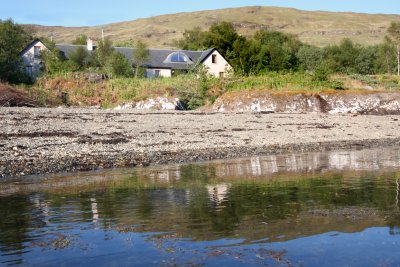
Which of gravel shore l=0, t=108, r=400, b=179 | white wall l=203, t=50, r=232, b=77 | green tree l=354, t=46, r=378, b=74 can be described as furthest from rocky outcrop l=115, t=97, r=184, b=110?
green tree l=354, t=46, r=378, b=74

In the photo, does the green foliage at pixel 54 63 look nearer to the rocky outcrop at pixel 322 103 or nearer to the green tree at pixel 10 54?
the green tree at pixel 10 54

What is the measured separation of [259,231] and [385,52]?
3027 inches

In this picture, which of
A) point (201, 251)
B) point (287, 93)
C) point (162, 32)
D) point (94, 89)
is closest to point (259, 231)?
point (201, 251)

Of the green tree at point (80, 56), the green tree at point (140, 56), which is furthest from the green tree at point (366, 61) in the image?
the green tree at point (80, 56)

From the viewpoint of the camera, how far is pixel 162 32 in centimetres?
18312

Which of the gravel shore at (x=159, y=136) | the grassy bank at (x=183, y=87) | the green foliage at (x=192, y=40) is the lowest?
the gravel shore at (x=159, y=136)

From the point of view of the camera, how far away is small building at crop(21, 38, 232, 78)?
6303cm

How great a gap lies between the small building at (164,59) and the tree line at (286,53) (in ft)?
6.62

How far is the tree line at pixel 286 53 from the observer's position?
60.0 meters

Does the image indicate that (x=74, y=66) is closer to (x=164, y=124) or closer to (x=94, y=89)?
(x=94, y=89)

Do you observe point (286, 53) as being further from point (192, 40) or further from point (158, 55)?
point (192, 40)

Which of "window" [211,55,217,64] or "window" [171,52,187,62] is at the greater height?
"window" [171,52,187,62]

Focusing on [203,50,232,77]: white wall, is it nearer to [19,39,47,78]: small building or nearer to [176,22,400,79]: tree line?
[176,22,400,79]: tree line

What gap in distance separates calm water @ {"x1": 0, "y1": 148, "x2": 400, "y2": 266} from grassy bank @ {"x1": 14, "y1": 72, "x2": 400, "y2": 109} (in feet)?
78.1
